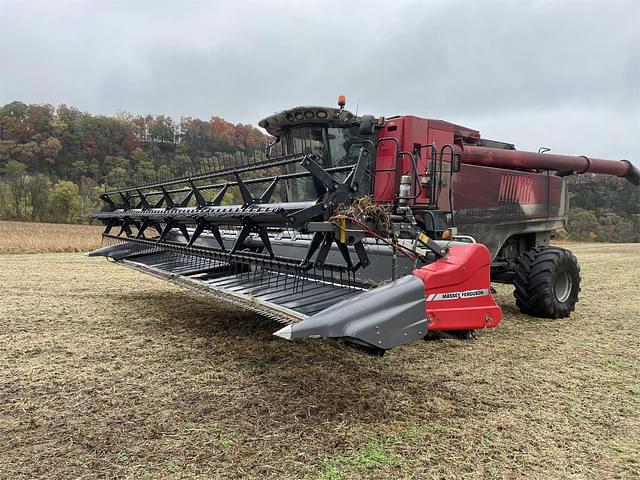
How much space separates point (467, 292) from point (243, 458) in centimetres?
159

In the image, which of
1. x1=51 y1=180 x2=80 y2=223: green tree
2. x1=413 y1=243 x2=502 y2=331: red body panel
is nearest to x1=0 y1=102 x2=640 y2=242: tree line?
x1=51 y1=180 x2=80 y2=223: green tree

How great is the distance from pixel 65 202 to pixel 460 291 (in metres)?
28.6

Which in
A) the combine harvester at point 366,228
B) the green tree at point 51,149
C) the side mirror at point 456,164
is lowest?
the combine harvester at point 366,228

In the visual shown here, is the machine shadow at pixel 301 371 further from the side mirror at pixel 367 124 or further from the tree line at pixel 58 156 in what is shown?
the tree line at pixel 58 156

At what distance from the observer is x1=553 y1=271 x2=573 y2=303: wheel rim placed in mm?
5785

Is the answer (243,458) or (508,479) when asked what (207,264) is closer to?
(243,458)

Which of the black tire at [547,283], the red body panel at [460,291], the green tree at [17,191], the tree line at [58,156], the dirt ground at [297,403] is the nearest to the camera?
the dirt ground at [297,403]

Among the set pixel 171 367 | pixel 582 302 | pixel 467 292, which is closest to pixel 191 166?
pixel 171 367

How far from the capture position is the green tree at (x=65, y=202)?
26.6 meters

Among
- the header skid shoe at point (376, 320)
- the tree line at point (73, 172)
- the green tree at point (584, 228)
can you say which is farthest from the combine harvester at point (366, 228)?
the green tree at point (584, 228)

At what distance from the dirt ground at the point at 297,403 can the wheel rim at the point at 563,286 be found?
2.39 ft

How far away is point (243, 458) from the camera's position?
221cm

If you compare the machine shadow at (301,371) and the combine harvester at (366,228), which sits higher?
the combine harvester at (366,228)

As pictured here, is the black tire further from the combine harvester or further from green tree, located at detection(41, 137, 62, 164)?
green tree, located at detection(41, 137, 62, 164)
